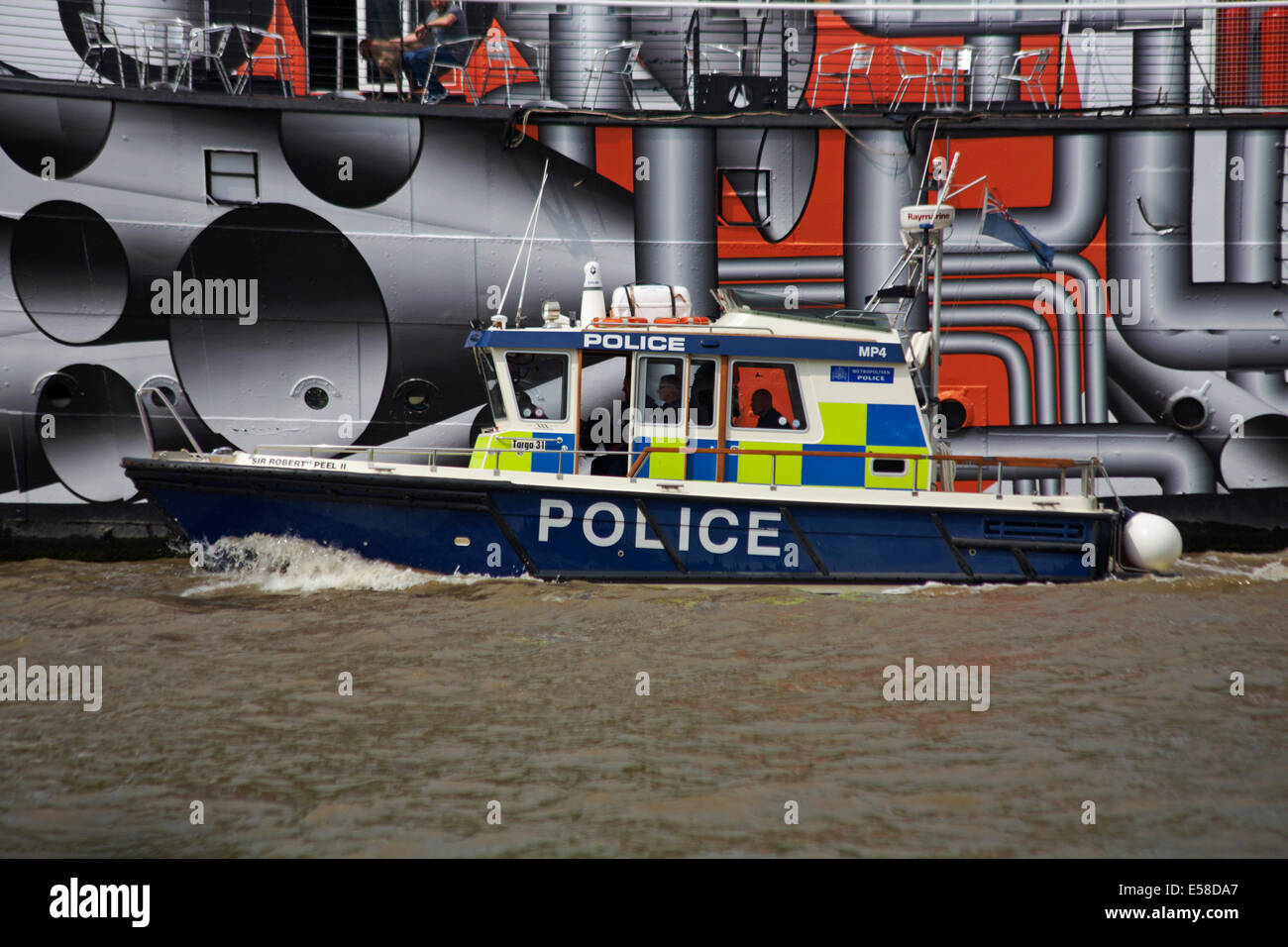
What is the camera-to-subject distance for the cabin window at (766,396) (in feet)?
31.6

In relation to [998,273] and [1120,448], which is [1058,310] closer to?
[998,273]

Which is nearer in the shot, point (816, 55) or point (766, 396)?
point (766, 396)

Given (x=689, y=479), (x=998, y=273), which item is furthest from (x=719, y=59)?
(x=689, y=479)

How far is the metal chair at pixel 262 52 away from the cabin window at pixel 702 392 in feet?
19.6

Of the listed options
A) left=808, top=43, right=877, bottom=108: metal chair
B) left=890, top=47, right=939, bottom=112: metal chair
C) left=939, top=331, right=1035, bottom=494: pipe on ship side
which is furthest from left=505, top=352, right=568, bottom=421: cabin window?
left=890, top=47, right=939, bottom=112: metal chair

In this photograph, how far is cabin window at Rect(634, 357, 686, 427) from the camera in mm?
9570

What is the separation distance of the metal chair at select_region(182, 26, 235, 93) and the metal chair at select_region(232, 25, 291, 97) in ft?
0.45

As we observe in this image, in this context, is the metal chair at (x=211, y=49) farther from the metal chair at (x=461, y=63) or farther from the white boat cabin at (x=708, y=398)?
the white boat cabin at (x=708, y=398)

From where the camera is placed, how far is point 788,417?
9.73 meters

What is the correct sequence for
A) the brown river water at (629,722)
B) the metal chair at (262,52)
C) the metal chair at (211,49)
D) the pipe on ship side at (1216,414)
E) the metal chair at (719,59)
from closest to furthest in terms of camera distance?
the brown river water at (629,722) → the metal chair at (211,49) → the metal chair at (262,52) → the pipe on ship side at (1216,414) → the metal chair at (719,59)

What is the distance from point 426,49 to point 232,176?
2.70 meters

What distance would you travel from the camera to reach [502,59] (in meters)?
12.8

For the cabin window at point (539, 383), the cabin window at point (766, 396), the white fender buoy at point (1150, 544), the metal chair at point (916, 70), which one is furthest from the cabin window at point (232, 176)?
the white fender buoy at point (1150, 544)

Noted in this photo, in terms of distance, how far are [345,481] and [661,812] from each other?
16.1ft
